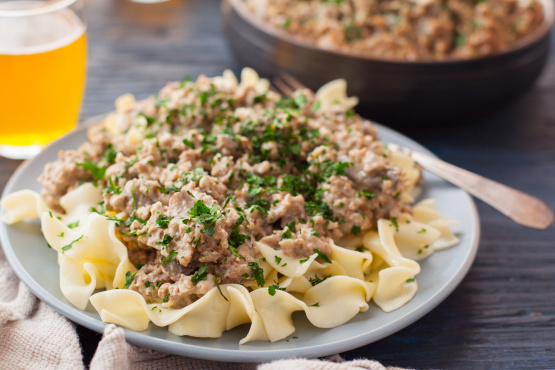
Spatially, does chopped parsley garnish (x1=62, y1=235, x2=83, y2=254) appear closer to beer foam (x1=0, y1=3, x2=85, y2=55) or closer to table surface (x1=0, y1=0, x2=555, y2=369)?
table surface (x1=0, y1=0, x2=555, y2=369)

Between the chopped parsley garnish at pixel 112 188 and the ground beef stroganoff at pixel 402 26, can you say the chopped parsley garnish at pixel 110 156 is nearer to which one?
the chopped parsley garnish at pixel 112 188

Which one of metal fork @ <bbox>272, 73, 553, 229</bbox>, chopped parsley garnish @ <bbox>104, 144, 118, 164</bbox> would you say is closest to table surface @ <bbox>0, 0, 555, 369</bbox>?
metal fork @ <bbox>272, 73, 553, 229</bbox>

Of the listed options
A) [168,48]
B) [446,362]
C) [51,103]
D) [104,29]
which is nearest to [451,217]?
[446,362]

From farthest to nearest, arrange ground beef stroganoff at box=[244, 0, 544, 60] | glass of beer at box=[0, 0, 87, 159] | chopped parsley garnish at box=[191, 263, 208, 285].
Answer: ground beef stroganoff at box=[244, 0, 544, 60]
glass of beer at box=[0, 0, 87, 159]
chopped parsley garnish at box=[191, 263, 208, 285]

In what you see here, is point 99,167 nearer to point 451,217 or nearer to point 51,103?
point 51,103

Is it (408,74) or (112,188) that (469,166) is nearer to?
(408,74)

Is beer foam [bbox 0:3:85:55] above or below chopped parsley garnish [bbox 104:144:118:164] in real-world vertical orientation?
above
